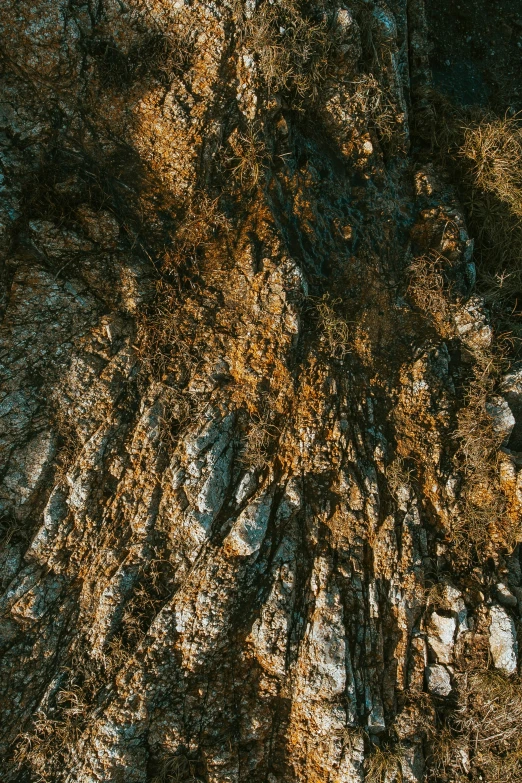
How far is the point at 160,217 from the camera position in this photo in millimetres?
4293

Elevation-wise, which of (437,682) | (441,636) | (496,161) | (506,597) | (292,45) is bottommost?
(437,682)

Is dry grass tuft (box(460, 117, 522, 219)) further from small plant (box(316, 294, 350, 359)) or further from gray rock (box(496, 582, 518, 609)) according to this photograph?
gray rock (box(496, 582, 518, 609))

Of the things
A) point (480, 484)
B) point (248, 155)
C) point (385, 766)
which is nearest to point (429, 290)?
point (480, 484)

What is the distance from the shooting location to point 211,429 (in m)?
4.07

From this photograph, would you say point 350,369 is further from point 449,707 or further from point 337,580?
point 449,707

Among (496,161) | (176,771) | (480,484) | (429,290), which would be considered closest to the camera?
(176,771)

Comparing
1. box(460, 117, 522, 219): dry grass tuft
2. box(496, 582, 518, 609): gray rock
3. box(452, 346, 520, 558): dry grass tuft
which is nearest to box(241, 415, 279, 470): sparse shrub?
box(452, 346, 520, 558): dry grass tuft

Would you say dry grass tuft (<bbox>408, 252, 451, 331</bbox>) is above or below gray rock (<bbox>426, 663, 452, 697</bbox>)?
above

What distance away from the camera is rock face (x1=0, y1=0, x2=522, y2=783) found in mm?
3865

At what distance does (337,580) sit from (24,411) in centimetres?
264

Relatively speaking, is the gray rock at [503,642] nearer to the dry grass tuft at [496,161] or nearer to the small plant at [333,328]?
A: the small plant at [333,328]

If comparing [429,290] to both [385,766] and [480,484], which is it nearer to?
[480,484]

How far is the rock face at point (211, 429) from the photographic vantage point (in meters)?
3.87

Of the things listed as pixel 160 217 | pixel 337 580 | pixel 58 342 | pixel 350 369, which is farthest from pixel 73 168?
pixel 337 580
